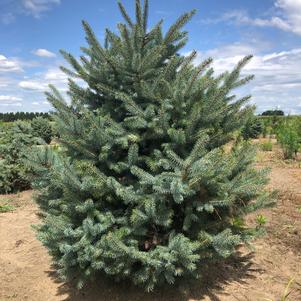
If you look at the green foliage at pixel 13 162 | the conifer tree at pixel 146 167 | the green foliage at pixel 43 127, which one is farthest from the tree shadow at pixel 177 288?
the green foliage at pixel 43 127

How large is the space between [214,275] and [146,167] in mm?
1449

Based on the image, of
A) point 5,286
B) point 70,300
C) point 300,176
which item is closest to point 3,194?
point 5,286

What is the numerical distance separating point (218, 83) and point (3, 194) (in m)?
6.80

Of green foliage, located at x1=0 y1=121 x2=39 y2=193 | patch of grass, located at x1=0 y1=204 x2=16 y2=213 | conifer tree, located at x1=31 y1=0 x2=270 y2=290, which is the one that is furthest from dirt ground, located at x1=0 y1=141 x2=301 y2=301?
green foliage, located at x1=0 y1=121 x2=39 y2=193

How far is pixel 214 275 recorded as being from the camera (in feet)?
14.4

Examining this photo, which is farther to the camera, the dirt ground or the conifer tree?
the dirt ground

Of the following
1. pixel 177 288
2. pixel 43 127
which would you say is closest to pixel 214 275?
pixel 177 288

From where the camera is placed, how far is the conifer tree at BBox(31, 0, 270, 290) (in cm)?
349

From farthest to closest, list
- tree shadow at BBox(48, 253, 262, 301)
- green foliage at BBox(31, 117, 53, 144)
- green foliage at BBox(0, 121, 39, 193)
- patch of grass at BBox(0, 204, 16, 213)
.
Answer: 1. green foliage at BBox(31, 117, 53, 144)
2. green foliage at BBox(0, 121, 39, 193)
3. patch of grass at BBox(0, 204, 16, 213)
4. tree shadow at BBox(48, 253, 262, 301)

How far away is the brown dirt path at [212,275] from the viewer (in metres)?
4.05

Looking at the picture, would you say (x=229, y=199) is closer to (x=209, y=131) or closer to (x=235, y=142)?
(x=209, y=131)

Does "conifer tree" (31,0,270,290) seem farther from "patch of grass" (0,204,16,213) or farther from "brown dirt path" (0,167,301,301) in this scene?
"patch of grass" (0,204,16,213)

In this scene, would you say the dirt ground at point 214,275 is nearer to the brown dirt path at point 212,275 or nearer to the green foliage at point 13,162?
the brown dirt path at point 212,275

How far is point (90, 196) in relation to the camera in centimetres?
384
